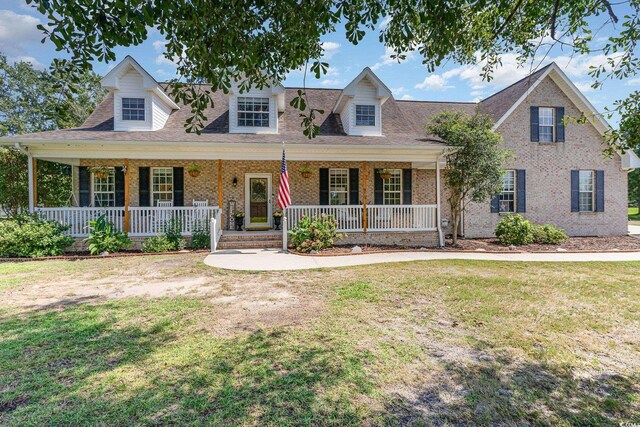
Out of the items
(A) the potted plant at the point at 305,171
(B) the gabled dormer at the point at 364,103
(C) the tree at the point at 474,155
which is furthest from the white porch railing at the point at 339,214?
(C) the tree at the point at 474,155

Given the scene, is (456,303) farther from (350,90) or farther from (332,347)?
(350,90)

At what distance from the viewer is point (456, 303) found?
5184mm

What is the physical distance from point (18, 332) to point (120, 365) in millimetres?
1969

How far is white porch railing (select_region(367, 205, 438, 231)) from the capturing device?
11.9m

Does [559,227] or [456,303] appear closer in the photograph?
[456,303]

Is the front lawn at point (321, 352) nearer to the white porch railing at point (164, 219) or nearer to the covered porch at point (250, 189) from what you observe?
the white porch railing at point (164, 219)

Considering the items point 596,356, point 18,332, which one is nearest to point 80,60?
point 18,332

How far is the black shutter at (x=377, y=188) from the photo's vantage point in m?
13.6

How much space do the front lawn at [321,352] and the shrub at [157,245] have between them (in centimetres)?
353

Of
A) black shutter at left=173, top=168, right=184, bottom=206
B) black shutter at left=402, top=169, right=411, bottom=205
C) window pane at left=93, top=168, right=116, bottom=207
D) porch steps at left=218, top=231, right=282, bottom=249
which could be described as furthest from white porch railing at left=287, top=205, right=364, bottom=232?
window pane at left=93, top=168, right=116, bottom=207

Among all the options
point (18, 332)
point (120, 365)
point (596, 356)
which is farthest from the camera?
point (18, 332)

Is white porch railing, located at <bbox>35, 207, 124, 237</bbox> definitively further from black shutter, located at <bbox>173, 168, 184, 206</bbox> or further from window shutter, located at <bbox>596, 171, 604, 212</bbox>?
window shutter, located at <bbox>596, 171, 604, 212</bbox>

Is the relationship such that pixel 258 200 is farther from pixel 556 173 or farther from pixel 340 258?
pixel 556 173

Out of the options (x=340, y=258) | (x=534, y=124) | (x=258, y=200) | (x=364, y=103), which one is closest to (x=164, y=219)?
(x=258, y=200)
